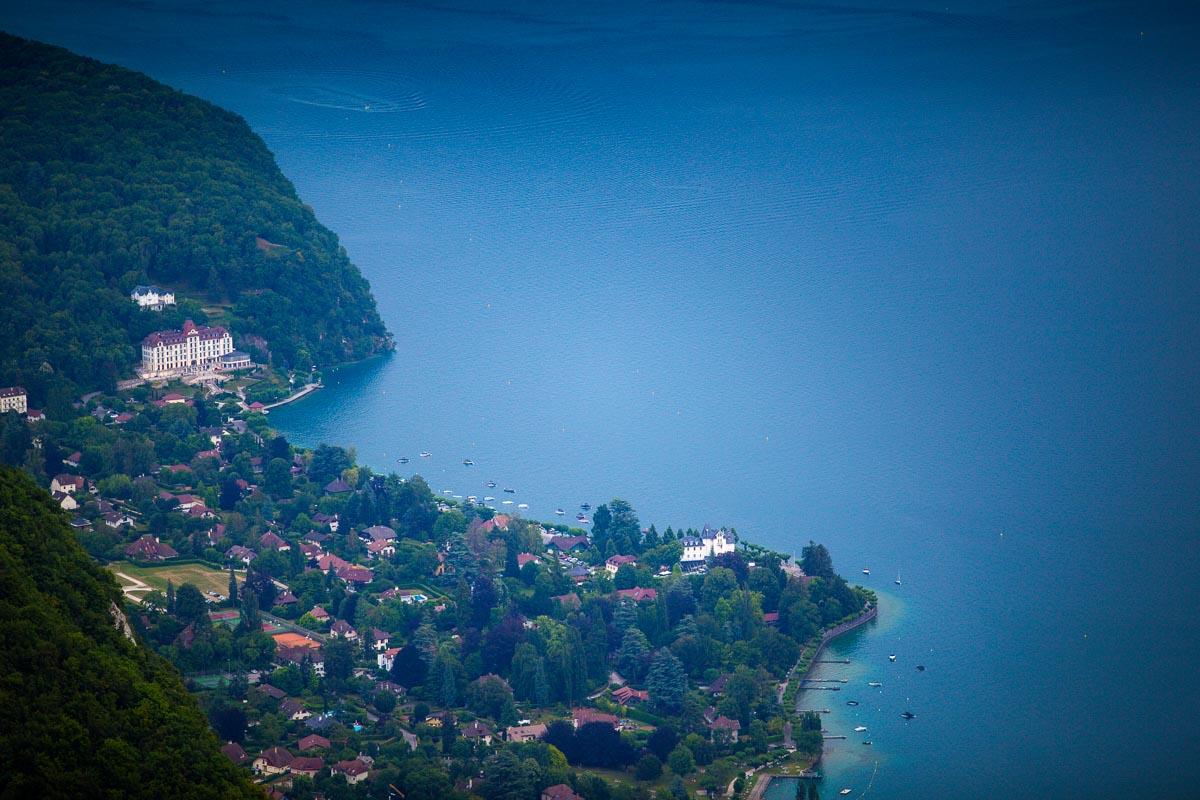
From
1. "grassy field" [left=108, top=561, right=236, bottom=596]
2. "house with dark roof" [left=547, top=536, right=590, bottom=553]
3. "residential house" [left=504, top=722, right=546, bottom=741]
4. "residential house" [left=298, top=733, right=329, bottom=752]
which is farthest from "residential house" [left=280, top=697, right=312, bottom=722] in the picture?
"house with dark roof" [left=547, top=536, right=590, bottom=553]

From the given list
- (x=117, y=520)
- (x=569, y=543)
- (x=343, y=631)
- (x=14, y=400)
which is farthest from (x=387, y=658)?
(x=14, y=400)

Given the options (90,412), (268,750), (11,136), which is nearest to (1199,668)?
(268,750)

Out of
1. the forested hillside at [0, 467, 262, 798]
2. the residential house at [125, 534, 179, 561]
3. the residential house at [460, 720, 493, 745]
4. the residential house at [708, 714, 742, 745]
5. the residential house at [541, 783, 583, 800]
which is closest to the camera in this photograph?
the forested hillside at [0, 467, 262, 798]

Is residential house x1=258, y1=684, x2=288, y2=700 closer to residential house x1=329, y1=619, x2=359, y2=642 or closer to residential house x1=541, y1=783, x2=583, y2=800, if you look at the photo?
residential house x1=329, y1=619, x2=359, y2=642

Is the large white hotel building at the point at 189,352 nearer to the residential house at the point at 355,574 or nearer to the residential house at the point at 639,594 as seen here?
the residential house at the point at 355,574

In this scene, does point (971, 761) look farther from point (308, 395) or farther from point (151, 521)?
point (308, 395)
